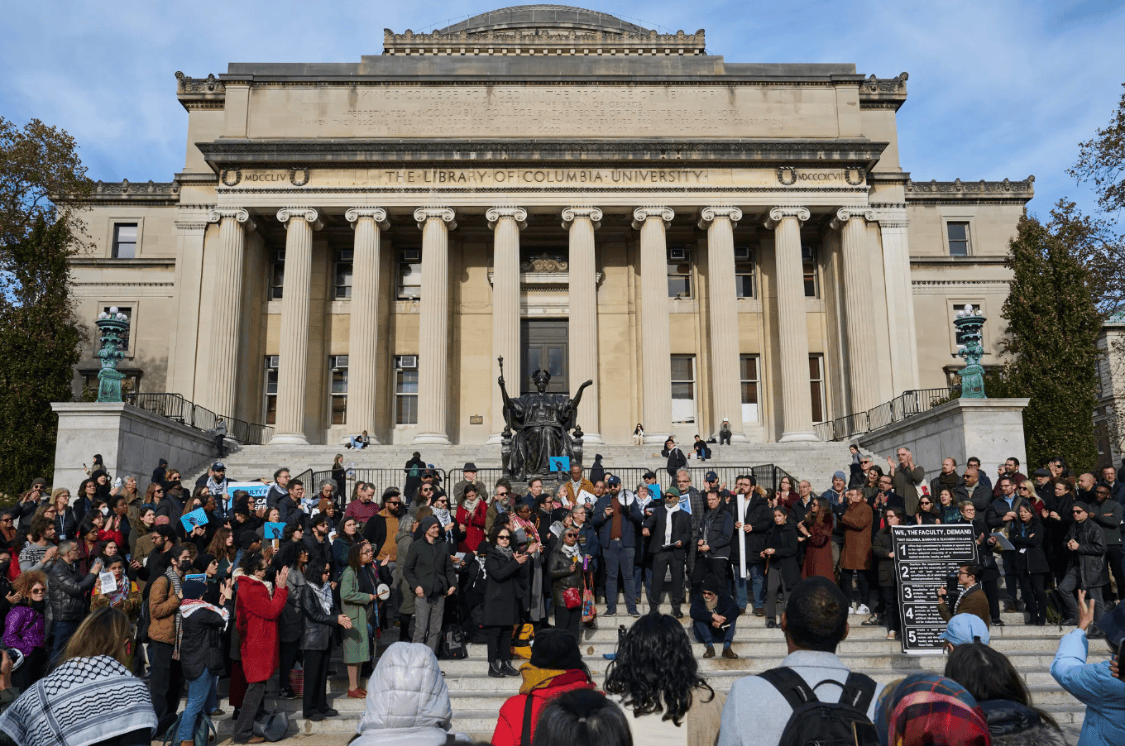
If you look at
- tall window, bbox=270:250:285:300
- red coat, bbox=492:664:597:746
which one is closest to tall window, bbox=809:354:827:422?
tall window, bbox=270:250:285:300

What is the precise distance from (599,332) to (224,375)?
48.9ft

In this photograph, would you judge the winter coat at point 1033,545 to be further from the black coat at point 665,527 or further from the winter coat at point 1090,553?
the black coat at point 665,527

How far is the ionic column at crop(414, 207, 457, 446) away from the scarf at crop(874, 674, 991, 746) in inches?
1180

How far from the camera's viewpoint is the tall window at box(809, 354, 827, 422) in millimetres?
37312

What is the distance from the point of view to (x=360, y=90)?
3722 centimetres

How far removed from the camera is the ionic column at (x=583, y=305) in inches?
1340

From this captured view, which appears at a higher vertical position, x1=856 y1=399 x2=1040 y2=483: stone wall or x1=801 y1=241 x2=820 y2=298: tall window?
x1=801 y1=241 x2=820 y2=298: tall window

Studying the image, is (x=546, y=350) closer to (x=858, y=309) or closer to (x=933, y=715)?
(x=858, y=309)

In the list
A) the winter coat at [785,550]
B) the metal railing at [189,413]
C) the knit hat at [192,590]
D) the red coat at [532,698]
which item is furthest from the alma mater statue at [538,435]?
the red coat at [532,698]

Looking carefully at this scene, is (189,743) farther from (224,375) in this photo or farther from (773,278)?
(773,278)

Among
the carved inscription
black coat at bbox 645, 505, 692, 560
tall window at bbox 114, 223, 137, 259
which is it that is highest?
the carved inscription

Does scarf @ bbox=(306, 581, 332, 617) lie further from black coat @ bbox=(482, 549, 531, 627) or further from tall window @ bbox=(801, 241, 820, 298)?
tall window @ bbox=(801, 241, 820, 298)

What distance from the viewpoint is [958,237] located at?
140 feet

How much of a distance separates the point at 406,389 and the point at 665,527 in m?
25.5
